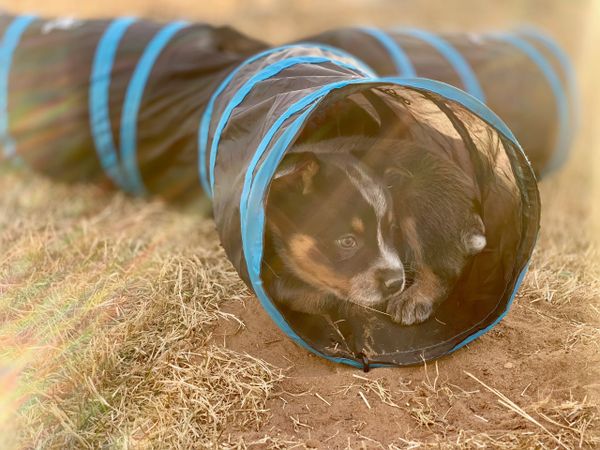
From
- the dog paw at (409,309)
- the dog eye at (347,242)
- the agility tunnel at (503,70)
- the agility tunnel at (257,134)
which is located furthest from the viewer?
the agility tunnel at (503,70)

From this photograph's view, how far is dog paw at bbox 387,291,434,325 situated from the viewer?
11.7 ft

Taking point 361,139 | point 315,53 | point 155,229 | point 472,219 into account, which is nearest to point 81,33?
point 155,229


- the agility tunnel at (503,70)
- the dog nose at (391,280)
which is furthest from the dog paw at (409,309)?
the agility tunnel at (503,70)

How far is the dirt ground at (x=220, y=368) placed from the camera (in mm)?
2787

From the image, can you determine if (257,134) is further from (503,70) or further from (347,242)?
(503,70)

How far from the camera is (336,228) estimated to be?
3.65m

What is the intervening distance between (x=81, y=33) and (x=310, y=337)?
3.61 meters

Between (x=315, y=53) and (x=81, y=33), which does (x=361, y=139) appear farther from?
(x=81, y=33)

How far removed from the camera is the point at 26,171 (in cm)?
596

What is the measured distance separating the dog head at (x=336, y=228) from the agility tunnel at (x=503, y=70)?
1.94 m

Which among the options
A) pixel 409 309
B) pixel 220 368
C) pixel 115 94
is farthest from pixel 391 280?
pixel 115 94

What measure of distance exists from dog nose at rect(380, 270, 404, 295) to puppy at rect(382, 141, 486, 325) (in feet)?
0.32

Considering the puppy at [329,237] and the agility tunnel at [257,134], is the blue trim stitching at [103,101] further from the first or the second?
the puppy at [329,237]

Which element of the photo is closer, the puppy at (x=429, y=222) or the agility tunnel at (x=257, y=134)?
the agility tunnel at (x=257, y=134)
